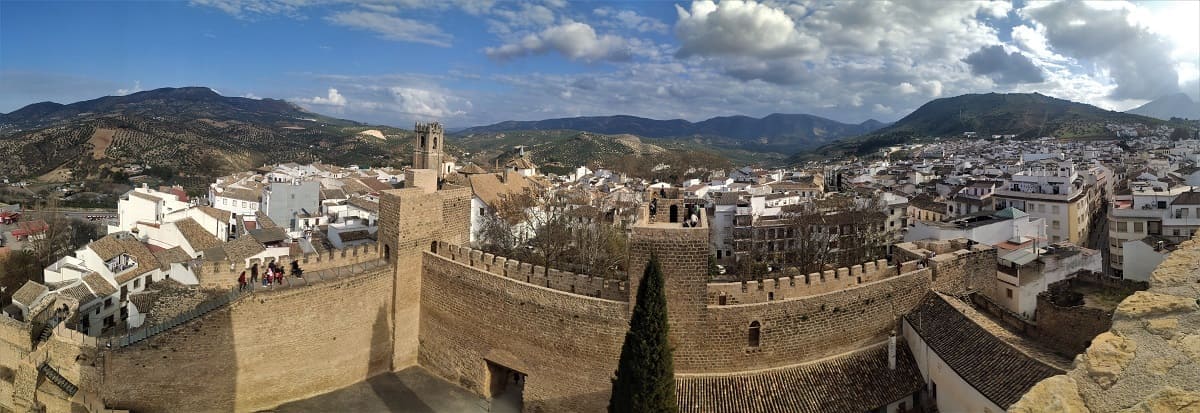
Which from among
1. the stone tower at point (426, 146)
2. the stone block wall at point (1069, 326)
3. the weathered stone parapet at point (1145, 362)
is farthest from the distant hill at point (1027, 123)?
the weathered stone parapet at point (1145, 362)

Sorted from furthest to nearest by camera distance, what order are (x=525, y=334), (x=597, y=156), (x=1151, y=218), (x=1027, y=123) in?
(x=1027, y=123) < (x=597, y=156) < (x=1151, y=218) < (x=525, y=334)

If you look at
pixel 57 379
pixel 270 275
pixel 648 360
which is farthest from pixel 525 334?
pixel 57 379

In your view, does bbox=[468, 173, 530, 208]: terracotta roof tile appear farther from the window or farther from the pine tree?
the pine tree

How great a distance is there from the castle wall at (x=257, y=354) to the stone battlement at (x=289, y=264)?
1.11 meters

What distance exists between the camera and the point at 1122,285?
→ 1658 cm

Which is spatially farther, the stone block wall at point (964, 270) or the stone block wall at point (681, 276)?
the stone block wall at point (964, 270)

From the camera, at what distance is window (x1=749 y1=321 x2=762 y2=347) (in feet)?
40.3

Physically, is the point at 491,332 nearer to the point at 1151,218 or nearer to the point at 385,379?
the point at 385,379

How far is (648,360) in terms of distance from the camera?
409 inches

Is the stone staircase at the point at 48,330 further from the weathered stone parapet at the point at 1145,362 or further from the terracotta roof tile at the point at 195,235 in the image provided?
the weathered stone parapet at the point at 1145,362

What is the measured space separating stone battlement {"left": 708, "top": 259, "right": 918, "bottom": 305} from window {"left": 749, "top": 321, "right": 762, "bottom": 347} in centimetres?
47

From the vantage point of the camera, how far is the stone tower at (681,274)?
37.6 ft

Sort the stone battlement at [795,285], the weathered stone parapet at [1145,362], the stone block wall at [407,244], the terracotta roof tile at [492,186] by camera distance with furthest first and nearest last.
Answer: the terracotta roof tile at [492,186], the stone block wall at [407,244], the stone battlement at [795,285], the weathered stone parapet at [1145,362]

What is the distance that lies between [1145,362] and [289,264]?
15.7 metres
